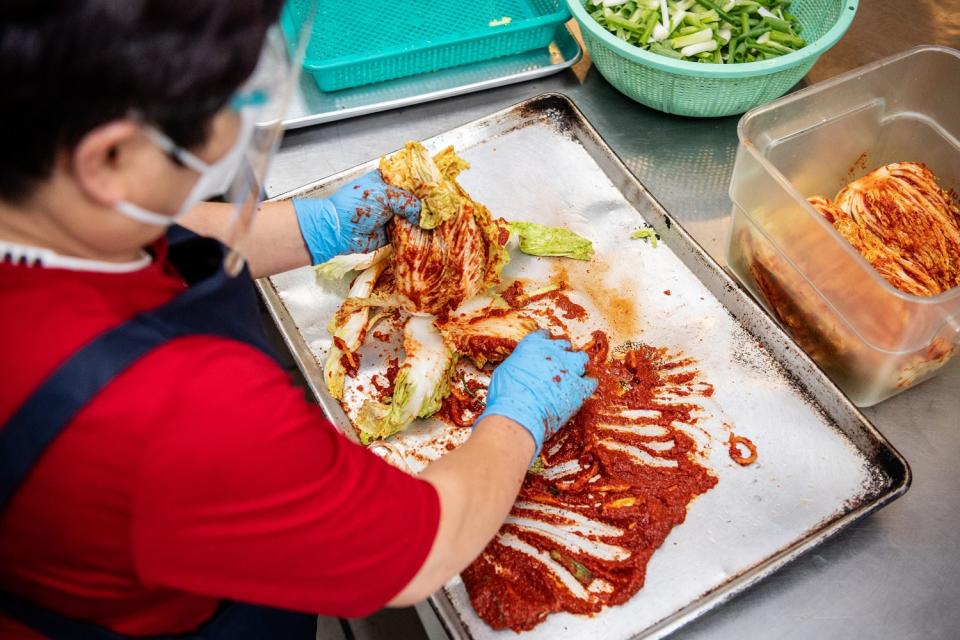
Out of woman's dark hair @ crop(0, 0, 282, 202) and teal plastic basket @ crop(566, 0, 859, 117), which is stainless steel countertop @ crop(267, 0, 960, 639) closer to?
teal plastic basket @ crop(566, 0, 859, 117)

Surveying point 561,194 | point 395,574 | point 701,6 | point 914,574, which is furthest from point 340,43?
point 914,574

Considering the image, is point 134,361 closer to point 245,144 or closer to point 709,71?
point 245,144

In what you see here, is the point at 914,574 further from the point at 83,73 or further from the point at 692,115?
the point at 83,73

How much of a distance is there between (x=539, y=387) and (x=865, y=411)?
3.23 ft

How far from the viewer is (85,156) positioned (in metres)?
0.98

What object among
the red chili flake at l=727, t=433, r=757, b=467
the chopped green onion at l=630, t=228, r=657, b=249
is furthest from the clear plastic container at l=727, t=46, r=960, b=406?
the red chili flake at l=727, t=433, r=757, b=467

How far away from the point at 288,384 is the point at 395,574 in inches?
14.6

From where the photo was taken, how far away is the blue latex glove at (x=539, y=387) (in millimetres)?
1885

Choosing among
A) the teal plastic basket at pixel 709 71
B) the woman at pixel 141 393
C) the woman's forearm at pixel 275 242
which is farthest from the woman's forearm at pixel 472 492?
the teal plastic basket at pixel 709 71

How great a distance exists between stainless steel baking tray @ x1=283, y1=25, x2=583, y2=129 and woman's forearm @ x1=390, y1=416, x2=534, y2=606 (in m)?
1.54

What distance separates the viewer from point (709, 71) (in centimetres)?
243

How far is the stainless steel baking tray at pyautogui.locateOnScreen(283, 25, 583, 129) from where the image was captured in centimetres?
290

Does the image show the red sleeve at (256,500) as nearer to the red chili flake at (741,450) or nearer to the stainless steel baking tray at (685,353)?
the stainless steel baking tray at (685,353)

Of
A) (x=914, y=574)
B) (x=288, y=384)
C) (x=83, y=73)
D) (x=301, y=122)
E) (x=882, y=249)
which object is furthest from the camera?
(x=301, y=122)
